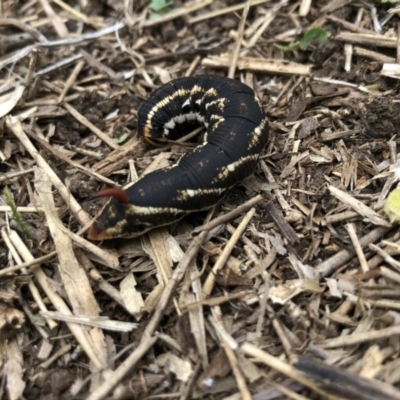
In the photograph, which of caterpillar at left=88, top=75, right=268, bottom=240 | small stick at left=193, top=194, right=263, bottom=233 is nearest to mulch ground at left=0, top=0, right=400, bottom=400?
small stick at left=193, top=194, right=263, bottom=233

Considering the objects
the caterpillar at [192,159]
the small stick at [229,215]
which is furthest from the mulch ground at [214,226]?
the caterpillar at [192,159]

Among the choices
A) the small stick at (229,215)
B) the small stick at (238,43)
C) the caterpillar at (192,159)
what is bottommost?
the small stick at (229,215)

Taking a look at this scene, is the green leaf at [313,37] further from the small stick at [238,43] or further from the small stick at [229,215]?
the small stick at [229,215]

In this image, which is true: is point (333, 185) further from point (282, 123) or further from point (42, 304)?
point (42, 304)

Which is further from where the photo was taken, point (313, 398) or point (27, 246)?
point (27, 246)

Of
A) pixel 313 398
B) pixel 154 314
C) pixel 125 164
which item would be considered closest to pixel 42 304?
pixel 154 314

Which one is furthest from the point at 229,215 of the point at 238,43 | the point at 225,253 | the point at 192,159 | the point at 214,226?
the point at 238,43
